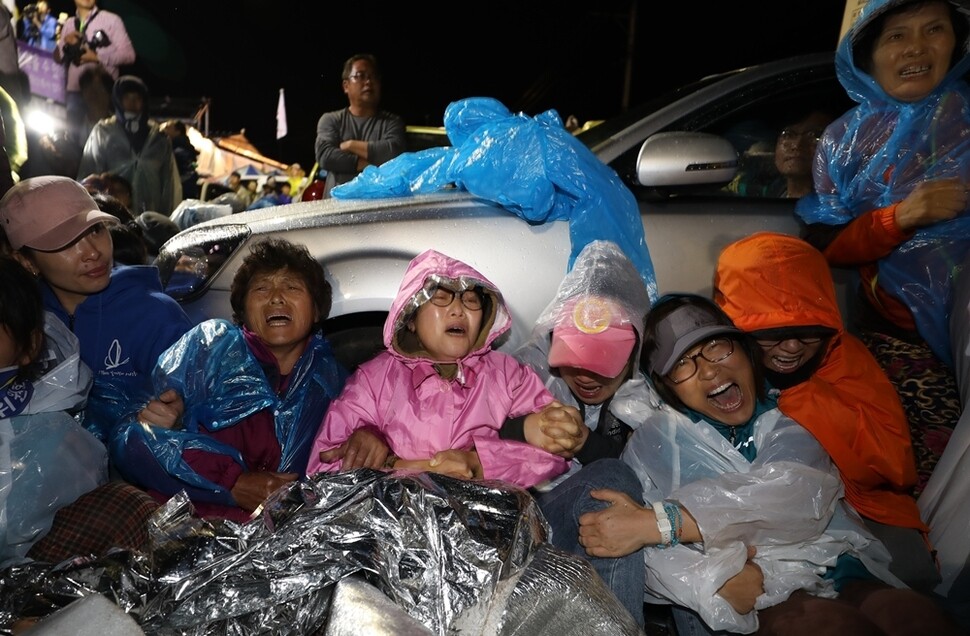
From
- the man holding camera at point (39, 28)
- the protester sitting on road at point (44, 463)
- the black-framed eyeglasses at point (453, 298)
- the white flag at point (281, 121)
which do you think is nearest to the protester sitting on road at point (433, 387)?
the black-framed eyeglasses at point (453, 298)

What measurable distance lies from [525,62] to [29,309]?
1857 centimetres

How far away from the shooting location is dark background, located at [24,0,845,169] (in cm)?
1241

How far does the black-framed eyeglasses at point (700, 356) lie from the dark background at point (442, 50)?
33.1 ft

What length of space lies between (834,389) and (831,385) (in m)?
0.02

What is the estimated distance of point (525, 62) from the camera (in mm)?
19141

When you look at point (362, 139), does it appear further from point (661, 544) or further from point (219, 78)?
point (219, 78)

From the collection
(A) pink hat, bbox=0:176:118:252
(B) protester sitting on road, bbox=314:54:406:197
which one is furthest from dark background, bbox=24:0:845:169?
(A) pink hat, bbox=0:176:118:252

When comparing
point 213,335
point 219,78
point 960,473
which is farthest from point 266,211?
point 219,78

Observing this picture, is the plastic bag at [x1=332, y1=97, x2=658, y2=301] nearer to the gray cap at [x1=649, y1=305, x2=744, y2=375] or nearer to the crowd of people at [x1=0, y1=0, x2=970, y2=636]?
the crowd of people at [x1=0, y1=0, x2=970, y2=636]

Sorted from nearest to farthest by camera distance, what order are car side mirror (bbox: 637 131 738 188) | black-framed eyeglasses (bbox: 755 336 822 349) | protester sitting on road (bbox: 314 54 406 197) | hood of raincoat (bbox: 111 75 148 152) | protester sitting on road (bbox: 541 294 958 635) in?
1. protester sitting on road (bbox: 541 294 958 635)
2. black-framed eyeglasses (bbox: 755 336 822 349)
3. car side mirror (bbox: 637 131 738 188)
4. protester sitting on road (bbox: 314 54 406 197)
5. hood of raincoat (bbox: 111 75 148 152)

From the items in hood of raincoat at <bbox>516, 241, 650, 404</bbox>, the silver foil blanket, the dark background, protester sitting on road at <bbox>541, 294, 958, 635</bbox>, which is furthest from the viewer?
the dark background

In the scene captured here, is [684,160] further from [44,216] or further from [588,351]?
[44,216]

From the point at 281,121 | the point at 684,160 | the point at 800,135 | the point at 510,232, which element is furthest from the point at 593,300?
the point at 281,121

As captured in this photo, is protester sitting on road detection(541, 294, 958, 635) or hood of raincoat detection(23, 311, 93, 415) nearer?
protester sitting on road detection(541, 294, 958, 635)
